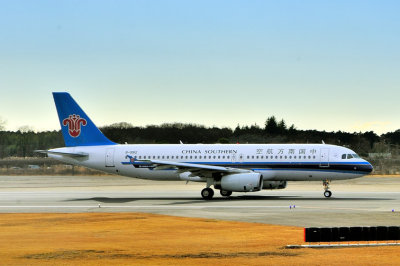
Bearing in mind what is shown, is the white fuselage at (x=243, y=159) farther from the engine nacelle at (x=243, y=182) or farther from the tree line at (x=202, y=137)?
the tree line at (x=202, y=137)

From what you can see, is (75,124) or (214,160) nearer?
(214,160)

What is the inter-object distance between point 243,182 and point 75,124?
14.2m

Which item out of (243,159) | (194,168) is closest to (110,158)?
(194,168)

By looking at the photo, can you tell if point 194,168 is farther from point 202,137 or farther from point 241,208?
point 202,137

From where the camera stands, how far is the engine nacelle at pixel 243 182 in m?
43.7

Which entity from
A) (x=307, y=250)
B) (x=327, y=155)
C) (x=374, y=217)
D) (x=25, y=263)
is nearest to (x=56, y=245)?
(x=25, y=263)

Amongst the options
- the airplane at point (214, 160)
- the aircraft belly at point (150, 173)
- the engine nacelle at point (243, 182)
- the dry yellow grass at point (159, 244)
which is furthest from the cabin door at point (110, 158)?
the dry yellow grass at point (159, 244)

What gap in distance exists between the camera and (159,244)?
22.2 meters

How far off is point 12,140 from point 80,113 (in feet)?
311

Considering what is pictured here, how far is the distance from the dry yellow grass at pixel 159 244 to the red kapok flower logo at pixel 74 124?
19.1 metres

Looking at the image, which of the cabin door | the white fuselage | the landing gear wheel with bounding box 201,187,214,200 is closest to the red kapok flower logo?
the white fuselage

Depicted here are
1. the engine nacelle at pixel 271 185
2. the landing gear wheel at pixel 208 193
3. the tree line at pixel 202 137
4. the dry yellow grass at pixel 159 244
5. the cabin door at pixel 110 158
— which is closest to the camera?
the dry yellow grass at pixel 159 244

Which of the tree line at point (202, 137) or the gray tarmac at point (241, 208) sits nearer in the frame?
the gray tarmac at point (241, 208)

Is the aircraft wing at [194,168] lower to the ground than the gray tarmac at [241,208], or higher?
higher
